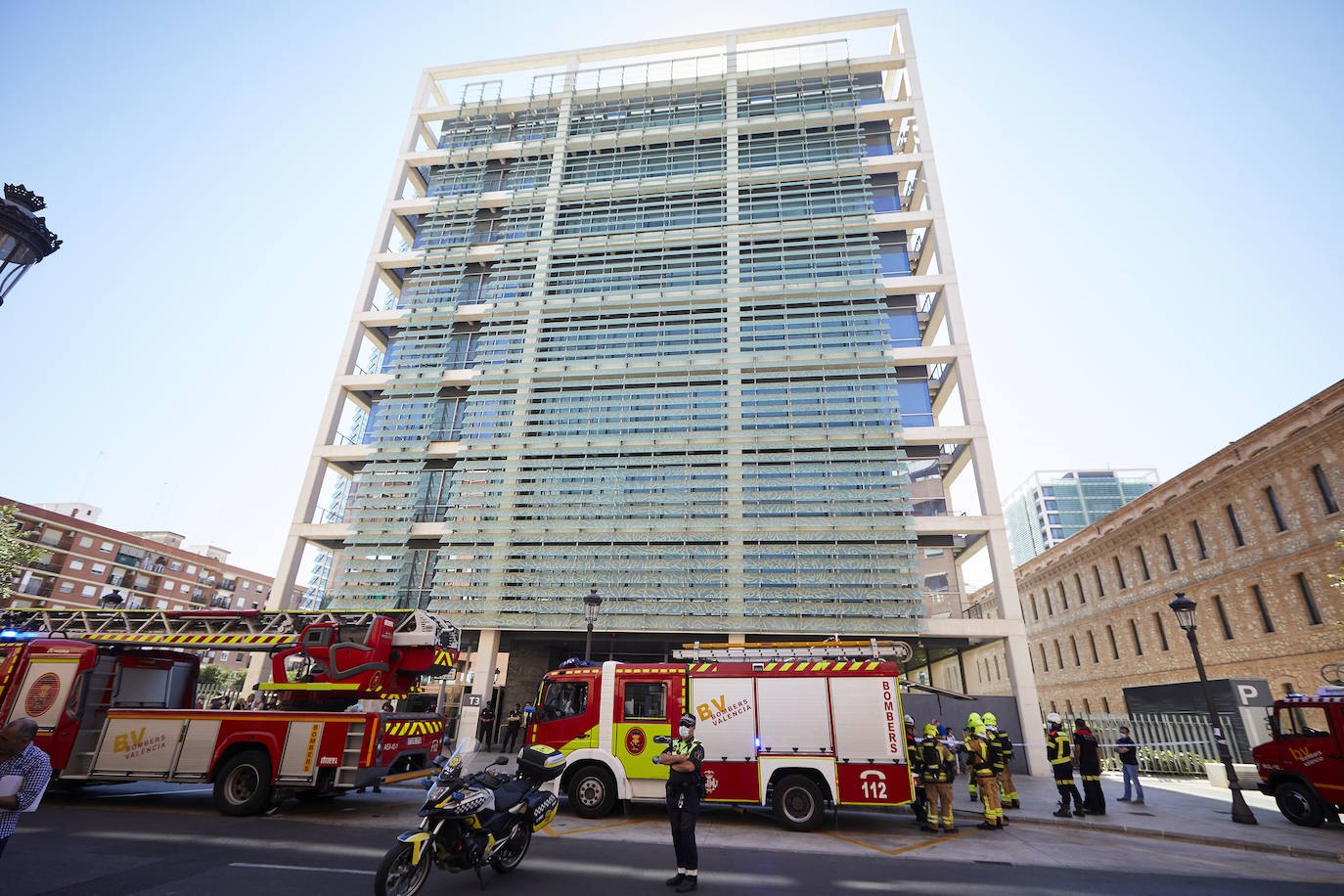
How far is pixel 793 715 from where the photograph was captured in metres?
10.9

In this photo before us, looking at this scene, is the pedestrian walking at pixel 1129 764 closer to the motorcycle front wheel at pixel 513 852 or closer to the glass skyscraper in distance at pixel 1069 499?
the motorcycle front wheel at pixel 513 852

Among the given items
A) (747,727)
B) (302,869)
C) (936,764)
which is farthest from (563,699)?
(936,764)

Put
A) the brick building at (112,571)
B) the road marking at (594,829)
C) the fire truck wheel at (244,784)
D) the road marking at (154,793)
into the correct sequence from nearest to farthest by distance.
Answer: the road marking at (594,829) → the fire truck wheel at (244,784) → the road marking at (154,793) → the brick building at (112,571)

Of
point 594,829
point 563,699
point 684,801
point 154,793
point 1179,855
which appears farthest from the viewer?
point 154,793

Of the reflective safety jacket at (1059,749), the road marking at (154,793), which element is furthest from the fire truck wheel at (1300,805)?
the road marking at (154,793)

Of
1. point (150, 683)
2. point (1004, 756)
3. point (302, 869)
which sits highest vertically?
point (150, 683)

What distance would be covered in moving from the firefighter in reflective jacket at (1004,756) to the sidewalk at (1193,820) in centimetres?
28

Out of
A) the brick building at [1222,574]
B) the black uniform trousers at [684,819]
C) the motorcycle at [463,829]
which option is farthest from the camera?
the brick building at [1222,574]

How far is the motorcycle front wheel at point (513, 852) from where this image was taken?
22.0 ft

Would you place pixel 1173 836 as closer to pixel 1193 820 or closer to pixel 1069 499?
pixel 1193 820

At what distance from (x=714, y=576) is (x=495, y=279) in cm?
1784

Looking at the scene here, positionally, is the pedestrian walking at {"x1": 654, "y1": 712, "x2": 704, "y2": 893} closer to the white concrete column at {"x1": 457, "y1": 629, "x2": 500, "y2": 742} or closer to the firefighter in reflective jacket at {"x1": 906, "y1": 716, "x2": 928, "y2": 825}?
the firefighter in reflective jacket at {"x1": 906, "y1": 716, "x2": 928, "y2": 825}

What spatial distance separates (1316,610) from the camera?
26.1m

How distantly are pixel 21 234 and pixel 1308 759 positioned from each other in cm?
1997
